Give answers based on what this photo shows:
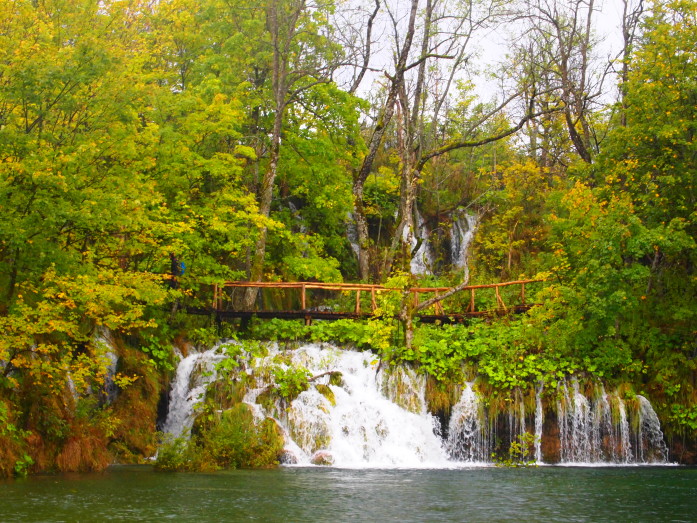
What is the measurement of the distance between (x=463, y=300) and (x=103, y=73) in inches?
550

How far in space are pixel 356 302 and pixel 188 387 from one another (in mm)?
5696

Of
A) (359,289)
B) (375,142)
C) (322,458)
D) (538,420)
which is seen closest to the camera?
(322,458)

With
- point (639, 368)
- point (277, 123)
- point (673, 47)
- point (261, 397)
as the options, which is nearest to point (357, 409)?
point (261, 397)

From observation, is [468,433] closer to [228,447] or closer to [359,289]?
[359,289]

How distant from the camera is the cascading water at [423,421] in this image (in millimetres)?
17359

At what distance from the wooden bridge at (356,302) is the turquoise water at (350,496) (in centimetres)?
669

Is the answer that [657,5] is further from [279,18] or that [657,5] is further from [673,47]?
[279,18]

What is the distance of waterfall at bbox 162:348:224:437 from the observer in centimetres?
1791

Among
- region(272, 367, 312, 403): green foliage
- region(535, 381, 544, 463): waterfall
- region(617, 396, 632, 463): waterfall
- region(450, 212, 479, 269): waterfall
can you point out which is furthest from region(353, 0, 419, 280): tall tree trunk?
region(617, 396, 632, 463): waterfall

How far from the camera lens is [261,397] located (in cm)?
1764

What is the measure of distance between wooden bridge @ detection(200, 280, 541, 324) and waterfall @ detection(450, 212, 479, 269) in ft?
18.2

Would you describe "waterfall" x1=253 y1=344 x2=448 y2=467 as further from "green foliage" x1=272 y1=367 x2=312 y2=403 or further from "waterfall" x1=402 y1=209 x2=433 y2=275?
"waterfall" x1=402 y1=209 x2=433 y2=275

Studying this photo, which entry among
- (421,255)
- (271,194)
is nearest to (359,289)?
(271,194)

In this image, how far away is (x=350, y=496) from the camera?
37.2 ft
